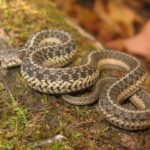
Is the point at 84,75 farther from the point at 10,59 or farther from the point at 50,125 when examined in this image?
the point at 10,59

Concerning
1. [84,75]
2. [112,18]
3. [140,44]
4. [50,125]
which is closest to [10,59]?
[84,75]

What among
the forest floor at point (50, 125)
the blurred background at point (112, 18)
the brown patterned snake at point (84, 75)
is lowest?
the blurred background at point (112, 18)

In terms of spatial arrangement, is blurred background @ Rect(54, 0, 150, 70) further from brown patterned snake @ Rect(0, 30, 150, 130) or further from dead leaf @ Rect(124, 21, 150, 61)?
brown patterned snake @ Rect(0, 30, 150, 130)

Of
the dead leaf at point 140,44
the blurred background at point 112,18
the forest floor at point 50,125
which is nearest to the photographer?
the forest floor at point 50,125

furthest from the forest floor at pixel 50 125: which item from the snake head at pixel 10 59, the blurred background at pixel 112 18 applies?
the blurred background at pixel 112 18

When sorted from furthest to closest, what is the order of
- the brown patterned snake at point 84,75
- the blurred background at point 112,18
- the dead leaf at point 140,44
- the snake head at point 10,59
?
1. the blurred background at point 112,18
2. the dead leaf at point 140,44
3. the snake head at point 10,59
4. the brown patterned snake at point 84,75

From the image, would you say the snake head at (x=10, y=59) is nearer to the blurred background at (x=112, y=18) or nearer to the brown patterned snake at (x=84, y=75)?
the brown patterned snake at (x=84, y=75)

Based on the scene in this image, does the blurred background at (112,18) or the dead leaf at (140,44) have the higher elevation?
the dead leaf at (140,44)
